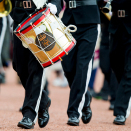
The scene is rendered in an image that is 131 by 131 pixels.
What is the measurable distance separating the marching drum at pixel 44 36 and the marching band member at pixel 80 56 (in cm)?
61

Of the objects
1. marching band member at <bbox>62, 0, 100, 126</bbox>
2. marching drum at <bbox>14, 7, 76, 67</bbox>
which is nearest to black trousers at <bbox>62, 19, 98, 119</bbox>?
marching band member at <bbox>62, 0, 100, 126</bbox>

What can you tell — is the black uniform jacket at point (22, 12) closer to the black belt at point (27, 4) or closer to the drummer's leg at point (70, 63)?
the black belt at point (27, 4)

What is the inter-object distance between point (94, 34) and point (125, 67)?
0.64 metres

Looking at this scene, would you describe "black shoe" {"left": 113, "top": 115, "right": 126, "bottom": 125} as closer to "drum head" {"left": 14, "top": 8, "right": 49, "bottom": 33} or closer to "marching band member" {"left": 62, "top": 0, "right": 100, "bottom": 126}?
"marching band member" {"left": 62, "top": 0, "right": 100, "bottom": 126}

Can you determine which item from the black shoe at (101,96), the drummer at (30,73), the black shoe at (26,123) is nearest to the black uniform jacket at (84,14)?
the drummer at (30,73)

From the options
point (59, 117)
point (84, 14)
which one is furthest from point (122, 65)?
point (59, 117)

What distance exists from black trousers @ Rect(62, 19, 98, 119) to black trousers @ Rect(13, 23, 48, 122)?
1.38ft

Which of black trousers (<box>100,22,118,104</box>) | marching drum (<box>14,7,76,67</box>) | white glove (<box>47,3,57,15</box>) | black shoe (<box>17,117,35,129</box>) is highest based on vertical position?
white glove (<box>47,3,57,15</box>)

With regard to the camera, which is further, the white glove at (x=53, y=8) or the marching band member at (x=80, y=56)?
the marching band member at (x=80, y=56)

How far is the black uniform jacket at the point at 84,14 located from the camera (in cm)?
491

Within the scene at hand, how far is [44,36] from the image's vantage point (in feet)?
13.2

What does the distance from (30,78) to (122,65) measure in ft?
4.84

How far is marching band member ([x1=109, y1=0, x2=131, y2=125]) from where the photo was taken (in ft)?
16.8

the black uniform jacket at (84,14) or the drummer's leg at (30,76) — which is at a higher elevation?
the black uniform jacket at (84,14)
